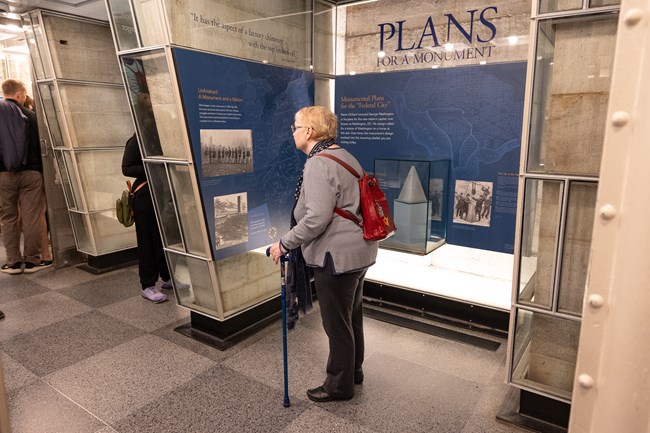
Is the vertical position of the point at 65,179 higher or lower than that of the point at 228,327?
higher

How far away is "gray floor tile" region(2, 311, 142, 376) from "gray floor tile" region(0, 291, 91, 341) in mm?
116

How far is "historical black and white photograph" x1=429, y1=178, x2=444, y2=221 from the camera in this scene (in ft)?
12.6

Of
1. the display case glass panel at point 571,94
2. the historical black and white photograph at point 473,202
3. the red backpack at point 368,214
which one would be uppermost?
the display case glass panel at point 571,94

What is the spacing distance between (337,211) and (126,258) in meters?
4.15

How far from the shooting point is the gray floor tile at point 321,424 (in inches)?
101

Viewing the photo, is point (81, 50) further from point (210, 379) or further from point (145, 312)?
point (210, 379)

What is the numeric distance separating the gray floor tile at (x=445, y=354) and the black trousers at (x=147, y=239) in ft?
7.90

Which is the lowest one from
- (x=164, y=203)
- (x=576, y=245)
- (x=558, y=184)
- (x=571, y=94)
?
(x=576, y=245)

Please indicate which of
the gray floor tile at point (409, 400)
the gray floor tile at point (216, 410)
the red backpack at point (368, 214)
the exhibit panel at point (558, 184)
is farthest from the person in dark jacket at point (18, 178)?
the exhibit panel at point (558, 184)

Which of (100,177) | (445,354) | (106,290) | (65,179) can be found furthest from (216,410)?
(65,179)

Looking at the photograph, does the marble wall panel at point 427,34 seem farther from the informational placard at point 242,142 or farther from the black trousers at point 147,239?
the black trousers at point 147,239

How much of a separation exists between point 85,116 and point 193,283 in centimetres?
290

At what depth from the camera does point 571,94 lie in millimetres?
2248

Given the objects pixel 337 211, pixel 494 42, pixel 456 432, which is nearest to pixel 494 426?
pixel 456 432
